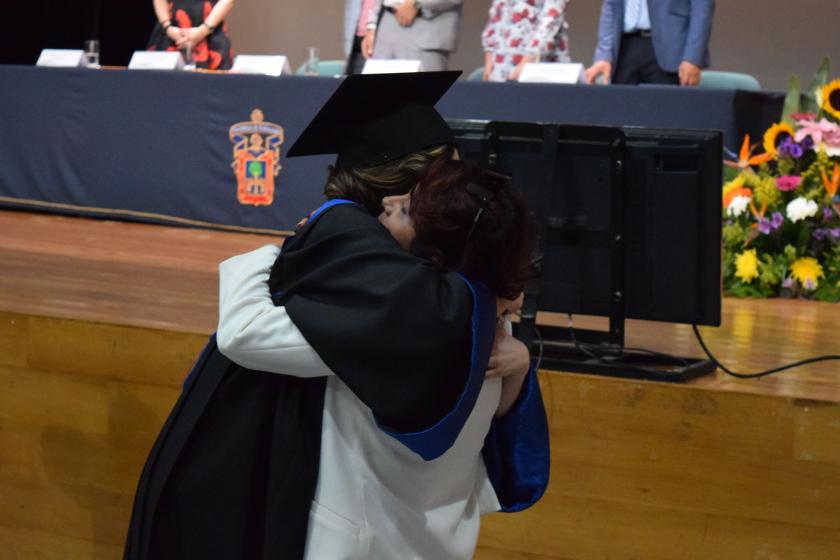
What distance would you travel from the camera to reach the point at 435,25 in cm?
545

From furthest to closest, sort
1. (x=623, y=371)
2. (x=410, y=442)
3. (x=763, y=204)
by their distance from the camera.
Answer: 1. (x=763, y=204)
2. (x=623, y=371)
3. (x=410, y=442)

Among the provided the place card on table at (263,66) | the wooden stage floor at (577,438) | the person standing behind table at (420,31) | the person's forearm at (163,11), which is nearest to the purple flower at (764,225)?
the wooden stage floor at (577,438)

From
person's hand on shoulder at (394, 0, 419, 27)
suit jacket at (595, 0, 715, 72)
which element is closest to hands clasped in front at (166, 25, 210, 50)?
person's hand on shoulder at (394, 0, 419, 27)

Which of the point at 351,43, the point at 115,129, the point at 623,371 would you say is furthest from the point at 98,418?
the point at 351,43

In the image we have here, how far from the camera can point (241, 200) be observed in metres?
5.13

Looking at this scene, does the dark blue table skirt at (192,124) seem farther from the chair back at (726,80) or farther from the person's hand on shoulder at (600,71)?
the chair back at (726,80)

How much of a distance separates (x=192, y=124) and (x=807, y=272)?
2.63 meters

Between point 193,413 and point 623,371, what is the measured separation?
45.2 inches

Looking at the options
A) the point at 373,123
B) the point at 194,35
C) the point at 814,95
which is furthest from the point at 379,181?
the point at 194,35

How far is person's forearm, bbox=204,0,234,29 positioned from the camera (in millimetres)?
6004

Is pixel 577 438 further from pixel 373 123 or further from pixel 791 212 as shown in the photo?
pixel 791 212

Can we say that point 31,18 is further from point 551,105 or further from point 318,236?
point 318,236

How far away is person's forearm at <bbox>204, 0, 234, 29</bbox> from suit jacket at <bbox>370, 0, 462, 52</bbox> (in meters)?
1.12

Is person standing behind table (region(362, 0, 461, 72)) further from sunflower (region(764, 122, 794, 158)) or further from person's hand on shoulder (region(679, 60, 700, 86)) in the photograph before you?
sunflower (region(764, 122, 794, 158))
